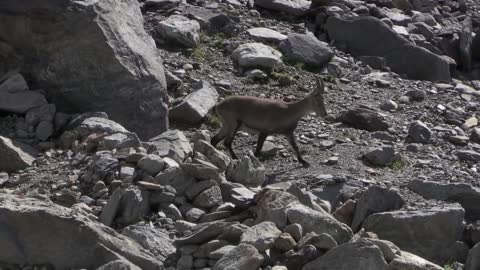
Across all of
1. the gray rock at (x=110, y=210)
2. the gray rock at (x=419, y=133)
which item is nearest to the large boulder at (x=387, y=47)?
the gray rock at (x=419, y=133)

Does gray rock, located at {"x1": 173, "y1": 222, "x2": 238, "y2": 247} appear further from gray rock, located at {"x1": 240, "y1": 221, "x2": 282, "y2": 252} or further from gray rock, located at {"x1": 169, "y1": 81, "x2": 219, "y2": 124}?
gray rock, located at {"x1": 169, "y1": 81, "x2": 219, "y2": 124}

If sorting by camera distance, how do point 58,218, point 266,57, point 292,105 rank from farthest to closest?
point 266,57 → point 292,105 → point 58,218

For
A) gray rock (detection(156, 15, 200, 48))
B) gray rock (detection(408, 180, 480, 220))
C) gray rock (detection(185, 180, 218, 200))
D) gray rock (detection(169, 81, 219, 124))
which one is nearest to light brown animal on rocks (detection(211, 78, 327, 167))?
gray rock (detection(169, 81, 219, 124))

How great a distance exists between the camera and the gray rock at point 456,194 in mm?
10047

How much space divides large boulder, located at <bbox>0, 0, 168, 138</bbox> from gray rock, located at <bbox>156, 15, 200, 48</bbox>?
3270 mm

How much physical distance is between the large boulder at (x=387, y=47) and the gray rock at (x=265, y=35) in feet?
5.18

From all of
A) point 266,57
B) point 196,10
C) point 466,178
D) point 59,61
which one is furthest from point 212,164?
point 196,10

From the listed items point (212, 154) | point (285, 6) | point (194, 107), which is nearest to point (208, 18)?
point (285, 6)

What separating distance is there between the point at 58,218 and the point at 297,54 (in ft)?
29.4

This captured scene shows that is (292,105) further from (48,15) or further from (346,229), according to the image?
(346,229)

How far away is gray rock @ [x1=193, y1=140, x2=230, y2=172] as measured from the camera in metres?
10.0

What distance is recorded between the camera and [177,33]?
1492 cm

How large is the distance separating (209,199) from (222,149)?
3.87 m

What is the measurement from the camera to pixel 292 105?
12742 mm
